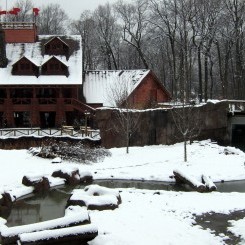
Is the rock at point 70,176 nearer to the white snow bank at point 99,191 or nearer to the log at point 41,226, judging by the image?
the white snow bank at point 99,191

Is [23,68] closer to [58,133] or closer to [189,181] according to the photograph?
[58,133]

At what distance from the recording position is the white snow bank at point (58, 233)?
12605mm

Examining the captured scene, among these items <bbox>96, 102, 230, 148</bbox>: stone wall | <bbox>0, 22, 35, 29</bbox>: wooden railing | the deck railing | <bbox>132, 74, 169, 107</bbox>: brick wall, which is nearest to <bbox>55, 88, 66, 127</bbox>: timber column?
the deck railing

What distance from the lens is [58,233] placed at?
1293cm

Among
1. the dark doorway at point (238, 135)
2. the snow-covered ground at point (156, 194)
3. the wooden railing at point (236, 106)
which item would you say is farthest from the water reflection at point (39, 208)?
the dark doorway at point (238, 135)

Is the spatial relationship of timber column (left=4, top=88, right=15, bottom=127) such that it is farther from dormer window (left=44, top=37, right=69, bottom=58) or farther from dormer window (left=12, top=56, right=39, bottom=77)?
dormer window (left=44, top=37, right=69, bottom=58)

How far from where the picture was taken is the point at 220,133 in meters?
32.0

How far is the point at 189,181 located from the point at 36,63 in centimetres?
2771

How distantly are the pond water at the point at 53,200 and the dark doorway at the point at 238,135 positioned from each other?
12.0 m

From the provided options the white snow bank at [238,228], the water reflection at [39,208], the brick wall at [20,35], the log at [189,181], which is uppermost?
the brick wall at [20,35]

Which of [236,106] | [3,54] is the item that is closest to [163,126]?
[236,106]

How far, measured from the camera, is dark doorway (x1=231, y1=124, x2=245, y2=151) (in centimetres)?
3438

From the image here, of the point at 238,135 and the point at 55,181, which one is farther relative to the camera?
the point at 238,135

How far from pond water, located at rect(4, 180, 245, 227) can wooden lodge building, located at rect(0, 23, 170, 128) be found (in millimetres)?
20864
